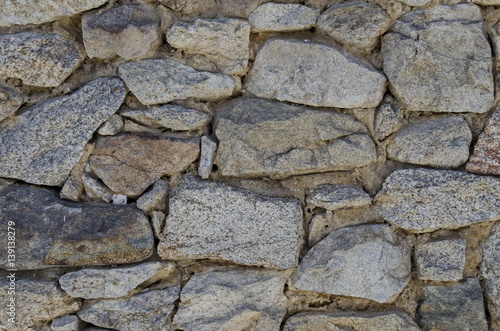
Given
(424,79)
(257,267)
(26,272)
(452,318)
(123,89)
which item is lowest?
(452,318)

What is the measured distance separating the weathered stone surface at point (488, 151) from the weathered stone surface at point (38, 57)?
4.73ft

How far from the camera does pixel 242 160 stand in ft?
5.71

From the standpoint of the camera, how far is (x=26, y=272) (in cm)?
174

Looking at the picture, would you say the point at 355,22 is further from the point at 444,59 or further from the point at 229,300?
the point at 229,300

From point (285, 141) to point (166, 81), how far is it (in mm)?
469

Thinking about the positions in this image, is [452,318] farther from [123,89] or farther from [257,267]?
[123,89]

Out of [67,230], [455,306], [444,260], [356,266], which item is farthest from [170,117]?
[455,306]

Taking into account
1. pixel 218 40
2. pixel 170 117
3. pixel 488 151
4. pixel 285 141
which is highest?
pixel 218 40

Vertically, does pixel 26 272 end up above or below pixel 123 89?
below

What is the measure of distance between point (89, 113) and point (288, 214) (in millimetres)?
788

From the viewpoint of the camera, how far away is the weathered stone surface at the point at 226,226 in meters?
1.73

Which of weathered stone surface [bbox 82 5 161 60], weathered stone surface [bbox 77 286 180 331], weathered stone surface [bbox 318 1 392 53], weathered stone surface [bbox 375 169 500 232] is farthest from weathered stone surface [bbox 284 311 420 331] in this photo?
weathered stone surface [bbox 82 5 161 60]

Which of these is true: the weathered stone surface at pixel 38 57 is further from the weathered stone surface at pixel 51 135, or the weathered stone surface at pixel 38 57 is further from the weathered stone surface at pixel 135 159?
the weathered stone surface at pixel 135 159

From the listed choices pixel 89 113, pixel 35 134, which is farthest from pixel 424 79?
pixel 35 134
